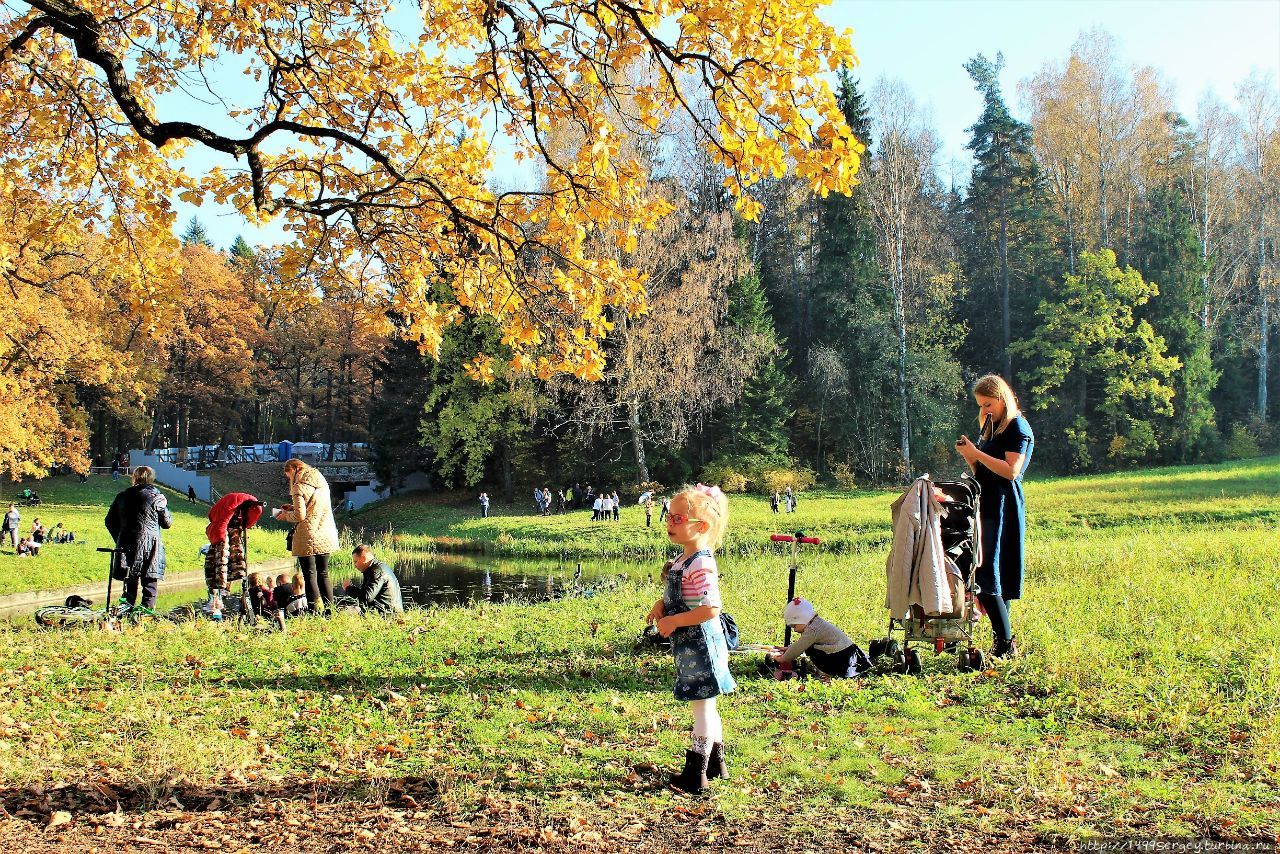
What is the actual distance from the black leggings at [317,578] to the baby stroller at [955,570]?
6565 millimetres

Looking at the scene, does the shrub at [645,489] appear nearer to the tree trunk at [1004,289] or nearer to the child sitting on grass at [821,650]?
the tree trunk at [1004,289]

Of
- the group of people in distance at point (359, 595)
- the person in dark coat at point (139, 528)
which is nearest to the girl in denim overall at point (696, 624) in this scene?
the group of people in distance at point (359, 595)

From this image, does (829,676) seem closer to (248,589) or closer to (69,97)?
(248,589)

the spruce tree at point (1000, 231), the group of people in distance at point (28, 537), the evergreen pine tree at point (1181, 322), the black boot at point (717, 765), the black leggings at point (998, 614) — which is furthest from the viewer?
the spruce tree at point (1000, 231)

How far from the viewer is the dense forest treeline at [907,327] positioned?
35.9 m

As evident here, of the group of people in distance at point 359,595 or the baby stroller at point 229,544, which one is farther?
the group of people in distance at point 359,595

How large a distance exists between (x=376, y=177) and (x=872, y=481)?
114ft

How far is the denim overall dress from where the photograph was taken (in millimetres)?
4441

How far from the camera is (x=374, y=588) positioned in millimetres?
10797

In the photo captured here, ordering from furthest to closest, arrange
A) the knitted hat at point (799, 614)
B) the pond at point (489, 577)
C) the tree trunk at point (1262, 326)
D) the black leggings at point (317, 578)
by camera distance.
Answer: the tree trunk at point (1262, 326) < the pond at point (489, 577) < the black leggings at point (317, 578) < the knitted hat at point (799, 614)

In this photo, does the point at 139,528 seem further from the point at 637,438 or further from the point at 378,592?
the point at 637,438

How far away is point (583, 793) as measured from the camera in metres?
4.51

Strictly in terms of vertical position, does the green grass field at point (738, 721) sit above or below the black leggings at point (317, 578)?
below

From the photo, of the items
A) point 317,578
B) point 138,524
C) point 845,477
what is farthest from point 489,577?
point 845,477
